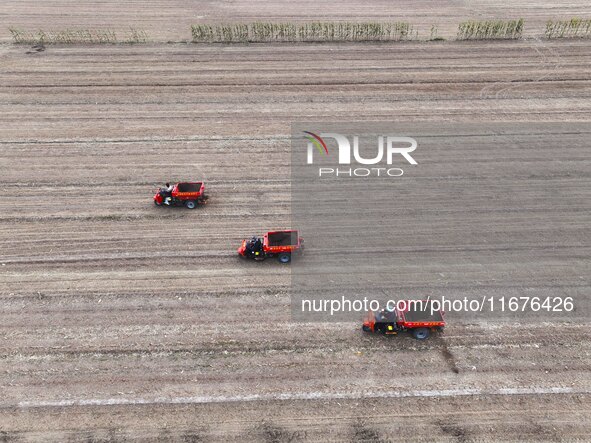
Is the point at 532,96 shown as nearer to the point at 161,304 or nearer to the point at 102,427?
the point at 161,304

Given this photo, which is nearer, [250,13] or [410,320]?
[410,320]

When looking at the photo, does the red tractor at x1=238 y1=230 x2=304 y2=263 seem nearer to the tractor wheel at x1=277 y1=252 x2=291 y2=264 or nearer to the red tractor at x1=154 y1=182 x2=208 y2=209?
the tractor wheel at x1=277 y1=252 x2=291 y2=264

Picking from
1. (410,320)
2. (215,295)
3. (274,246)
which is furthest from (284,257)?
(410,320)

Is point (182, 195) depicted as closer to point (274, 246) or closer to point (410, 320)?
point (274, 246)

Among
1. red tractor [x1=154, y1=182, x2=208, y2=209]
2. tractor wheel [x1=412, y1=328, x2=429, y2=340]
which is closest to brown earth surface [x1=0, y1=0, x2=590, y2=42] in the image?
red tractor [x1=154, y1=182, x2=208, y2=209]

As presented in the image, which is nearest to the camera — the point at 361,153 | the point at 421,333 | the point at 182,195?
the point at 421,333

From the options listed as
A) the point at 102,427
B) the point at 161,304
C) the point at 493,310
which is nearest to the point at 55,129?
the point at 161,304

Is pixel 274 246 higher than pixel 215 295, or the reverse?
pixel 274 246

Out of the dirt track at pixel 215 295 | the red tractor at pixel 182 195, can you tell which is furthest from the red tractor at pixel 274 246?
the red tractor at pixel 182 195
